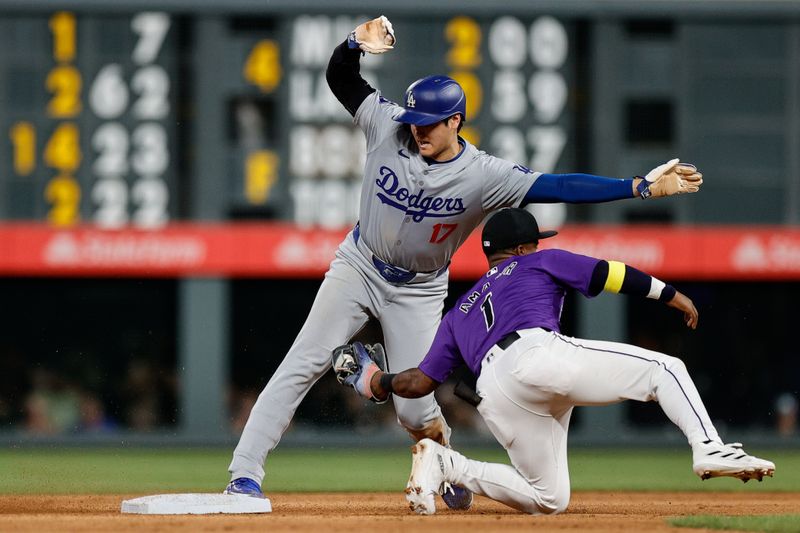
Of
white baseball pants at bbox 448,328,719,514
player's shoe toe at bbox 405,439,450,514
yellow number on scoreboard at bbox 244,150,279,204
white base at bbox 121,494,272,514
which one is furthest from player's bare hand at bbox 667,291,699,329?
yellow number on scoreboard at bbox 244,150,279,204

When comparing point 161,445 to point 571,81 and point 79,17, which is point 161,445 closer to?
point 79,17

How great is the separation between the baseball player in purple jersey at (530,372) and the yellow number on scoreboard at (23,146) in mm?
10179

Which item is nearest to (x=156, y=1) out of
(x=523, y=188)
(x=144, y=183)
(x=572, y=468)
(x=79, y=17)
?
(x=79, y=17)

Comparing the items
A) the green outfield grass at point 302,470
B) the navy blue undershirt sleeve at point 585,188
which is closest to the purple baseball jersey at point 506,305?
the navy blue undershirt sleeve at point 585,188

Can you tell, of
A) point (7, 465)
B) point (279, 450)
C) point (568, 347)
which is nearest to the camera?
point (568, 347)

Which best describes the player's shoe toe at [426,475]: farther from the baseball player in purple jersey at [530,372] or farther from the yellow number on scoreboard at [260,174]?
the yellow number on scoreboard at [260,174]

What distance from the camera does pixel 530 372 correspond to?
223 inches

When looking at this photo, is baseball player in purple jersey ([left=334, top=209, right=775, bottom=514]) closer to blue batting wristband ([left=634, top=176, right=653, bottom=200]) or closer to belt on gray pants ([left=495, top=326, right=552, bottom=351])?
belt on gray pants ([left=495, top=326, right=552, bottom=351])

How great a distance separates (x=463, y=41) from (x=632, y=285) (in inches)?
410

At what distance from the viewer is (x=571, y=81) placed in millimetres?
16031

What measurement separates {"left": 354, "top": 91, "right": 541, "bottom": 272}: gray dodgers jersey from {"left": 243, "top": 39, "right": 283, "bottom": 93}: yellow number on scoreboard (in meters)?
9.45

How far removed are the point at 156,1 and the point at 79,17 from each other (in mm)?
866

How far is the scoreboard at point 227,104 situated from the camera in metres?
15.5

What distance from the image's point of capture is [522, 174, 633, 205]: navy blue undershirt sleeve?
5.84 meters
